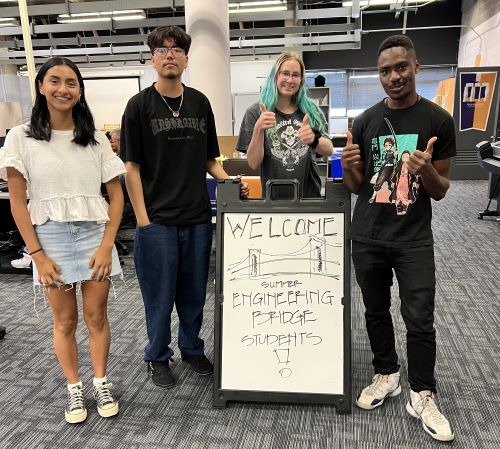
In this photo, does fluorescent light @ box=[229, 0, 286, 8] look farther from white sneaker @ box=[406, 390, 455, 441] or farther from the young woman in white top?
white sneaker @ box=[406, 390, 455, 441]

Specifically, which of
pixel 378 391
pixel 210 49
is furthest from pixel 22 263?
pixel 378 391

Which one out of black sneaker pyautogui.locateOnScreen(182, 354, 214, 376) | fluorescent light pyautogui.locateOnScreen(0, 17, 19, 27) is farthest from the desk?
fluorescent light pyautogui.locateOnScreen(0, 17, 19, 27)

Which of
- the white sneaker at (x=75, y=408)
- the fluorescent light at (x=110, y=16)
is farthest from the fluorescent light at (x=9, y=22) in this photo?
the white sneaker at (x=75, y=408)

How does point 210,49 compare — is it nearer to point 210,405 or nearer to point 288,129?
point 288,129

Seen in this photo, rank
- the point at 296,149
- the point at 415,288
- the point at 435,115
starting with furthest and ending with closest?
the point at 296,149, the point at 415,288, the point at 435,115

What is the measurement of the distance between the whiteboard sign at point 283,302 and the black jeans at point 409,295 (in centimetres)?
12

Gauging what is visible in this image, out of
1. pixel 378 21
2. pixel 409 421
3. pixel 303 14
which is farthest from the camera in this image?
pixel 378 21

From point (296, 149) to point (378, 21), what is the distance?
10.8 meters

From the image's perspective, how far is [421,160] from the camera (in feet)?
4.69

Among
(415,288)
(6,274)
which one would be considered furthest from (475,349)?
(6,274)

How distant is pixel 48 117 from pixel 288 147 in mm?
952

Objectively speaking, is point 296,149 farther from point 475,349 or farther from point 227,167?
point 227,167

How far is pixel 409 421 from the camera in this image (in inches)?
68.5

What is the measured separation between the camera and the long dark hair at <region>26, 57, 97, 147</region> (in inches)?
61.2
